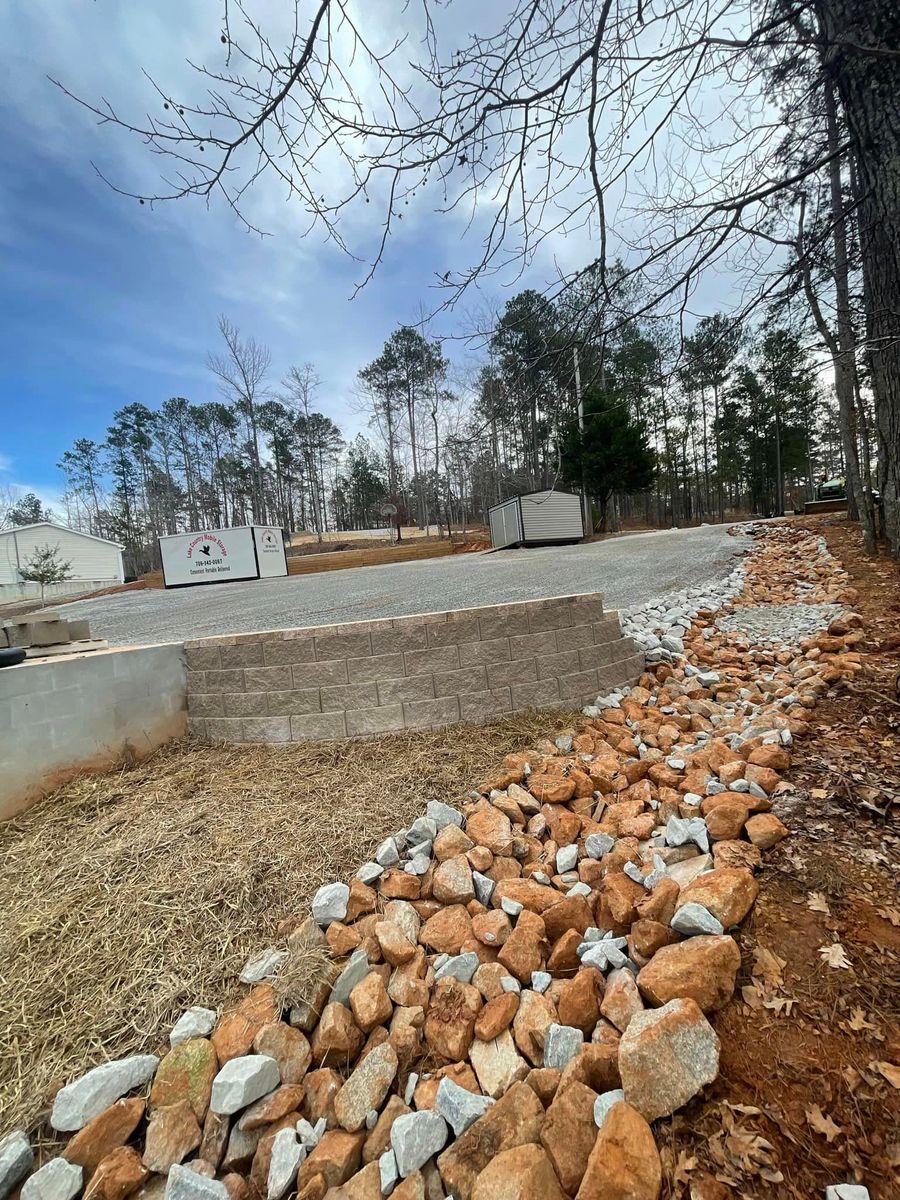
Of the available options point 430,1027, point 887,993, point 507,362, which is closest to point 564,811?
point 430,1027

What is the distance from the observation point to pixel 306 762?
2.62 metres

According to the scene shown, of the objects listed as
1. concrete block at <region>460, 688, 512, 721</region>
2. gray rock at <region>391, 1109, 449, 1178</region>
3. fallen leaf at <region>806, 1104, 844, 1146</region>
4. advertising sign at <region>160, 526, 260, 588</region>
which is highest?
advertising sign at <region>160, 526, 260, 588</region>

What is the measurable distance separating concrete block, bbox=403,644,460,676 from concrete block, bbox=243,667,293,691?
0.69 metres

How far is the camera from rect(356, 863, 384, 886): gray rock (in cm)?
185

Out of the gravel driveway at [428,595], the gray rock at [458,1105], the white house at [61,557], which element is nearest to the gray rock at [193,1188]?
the gray rock at [458,1105]

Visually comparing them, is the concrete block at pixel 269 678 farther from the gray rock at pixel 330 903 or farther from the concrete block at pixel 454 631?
the gray rock at pixel 330 903

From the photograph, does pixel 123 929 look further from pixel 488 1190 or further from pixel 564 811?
pixel 564 811

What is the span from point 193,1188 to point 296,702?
74.5 inches

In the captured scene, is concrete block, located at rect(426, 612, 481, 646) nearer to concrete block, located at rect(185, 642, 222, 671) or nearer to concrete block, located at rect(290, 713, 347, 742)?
concrete block, located at rect(290, 713, 347, 742)

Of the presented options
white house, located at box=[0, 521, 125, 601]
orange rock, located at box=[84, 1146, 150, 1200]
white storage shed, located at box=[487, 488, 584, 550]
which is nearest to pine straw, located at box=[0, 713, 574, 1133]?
orange rock, located at box=[84, 1146, 150, 1200]

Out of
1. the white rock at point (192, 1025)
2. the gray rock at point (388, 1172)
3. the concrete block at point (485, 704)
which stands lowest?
the gray rock at point (388, 1172)

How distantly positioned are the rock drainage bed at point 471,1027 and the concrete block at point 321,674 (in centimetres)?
97

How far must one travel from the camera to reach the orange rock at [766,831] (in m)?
1.67

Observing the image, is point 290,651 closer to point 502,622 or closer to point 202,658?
point 202,658
